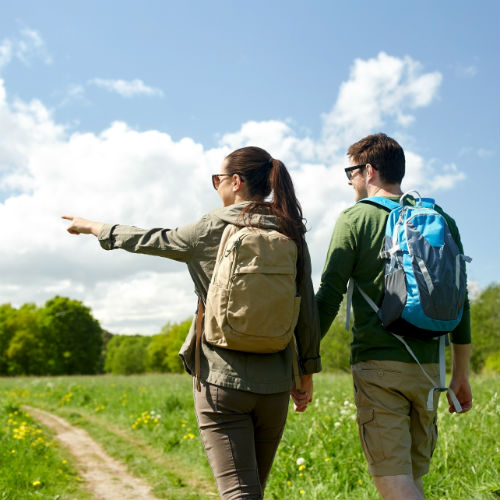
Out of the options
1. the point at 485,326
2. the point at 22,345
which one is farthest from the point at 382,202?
the point at 22,345

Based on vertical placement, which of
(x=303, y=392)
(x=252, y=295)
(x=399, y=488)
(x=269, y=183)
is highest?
(x=269, y=183)

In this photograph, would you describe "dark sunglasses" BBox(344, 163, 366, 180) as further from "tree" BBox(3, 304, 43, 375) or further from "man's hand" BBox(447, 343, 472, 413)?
"tree" BBox(3, 304, 43, 375)

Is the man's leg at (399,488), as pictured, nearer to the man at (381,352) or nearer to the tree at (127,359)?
the man at (381,352)

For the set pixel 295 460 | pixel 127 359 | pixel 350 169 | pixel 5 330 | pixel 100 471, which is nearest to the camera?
pixel 350 169

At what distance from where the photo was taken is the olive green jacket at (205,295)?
8.80 feet

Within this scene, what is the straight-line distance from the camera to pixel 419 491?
2.93 metres

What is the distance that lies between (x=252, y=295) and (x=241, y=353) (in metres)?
0.30

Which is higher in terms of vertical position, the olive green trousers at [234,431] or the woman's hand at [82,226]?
the woman's hand at [82,226]

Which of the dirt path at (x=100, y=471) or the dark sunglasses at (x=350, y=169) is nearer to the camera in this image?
the dark sunglasses at (x=350, y=169)

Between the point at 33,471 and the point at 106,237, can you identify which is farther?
the point at 33,471

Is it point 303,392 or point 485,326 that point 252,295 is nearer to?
point 303,392

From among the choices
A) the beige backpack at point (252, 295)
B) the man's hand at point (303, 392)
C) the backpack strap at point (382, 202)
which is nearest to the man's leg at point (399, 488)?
the man's hand at point (303, 392)

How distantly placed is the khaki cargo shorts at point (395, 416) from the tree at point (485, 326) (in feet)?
153

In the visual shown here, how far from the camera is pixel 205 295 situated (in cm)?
290
